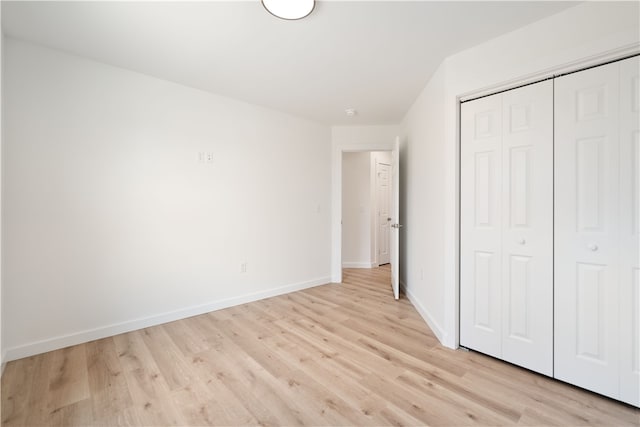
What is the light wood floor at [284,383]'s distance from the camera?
57.9 inches

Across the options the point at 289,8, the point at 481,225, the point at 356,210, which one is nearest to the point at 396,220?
the point at 481,225

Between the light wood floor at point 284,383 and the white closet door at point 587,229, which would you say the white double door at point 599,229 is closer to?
the white closet door at point 587,229

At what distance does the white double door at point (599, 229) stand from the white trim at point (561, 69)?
4 centimetres

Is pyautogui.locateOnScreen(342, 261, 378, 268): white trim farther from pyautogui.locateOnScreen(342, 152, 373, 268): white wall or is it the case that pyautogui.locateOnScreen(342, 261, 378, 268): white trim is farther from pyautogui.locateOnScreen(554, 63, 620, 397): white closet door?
pyautogui.locateOnScreen(554, 63, 620, 397): white closet door

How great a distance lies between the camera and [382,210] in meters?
5.65

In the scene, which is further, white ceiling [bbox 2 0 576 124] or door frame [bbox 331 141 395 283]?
door frame [bbox 331 141 395 283]

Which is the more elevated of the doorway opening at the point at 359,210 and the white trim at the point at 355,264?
the doorway opening at the point at 359,210

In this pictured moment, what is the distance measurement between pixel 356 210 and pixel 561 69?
386 centimetres

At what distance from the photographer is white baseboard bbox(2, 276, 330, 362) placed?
6.75 ft

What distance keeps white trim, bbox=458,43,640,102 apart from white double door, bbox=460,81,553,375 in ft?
0.16

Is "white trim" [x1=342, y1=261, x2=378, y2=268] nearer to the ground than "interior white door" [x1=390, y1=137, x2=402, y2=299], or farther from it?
nearer to the ground

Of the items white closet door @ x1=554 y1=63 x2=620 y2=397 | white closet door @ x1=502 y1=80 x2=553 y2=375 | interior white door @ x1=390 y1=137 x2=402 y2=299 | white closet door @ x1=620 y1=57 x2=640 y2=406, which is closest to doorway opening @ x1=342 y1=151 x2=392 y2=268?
interior white door @ x1=390 y1=137 x2=402 y2=299

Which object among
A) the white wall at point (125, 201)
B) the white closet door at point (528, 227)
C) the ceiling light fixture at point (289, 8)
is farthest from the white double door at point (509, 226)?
the white wall at point (125, 201)

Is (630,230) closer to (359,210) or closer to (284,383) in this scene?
(284,383)
